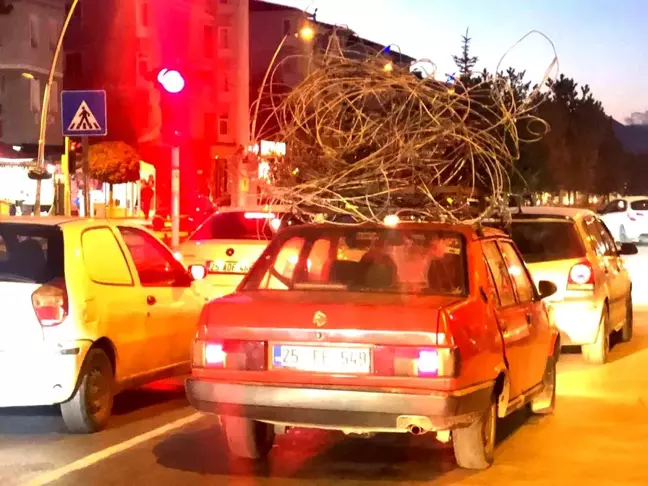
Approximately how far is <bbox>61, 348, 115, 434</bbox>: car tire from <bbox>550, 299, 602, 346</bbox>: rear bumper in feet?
15.7

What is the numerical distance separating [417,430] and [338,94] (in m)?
3.22

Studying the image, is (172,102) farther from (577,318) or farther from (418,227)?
(418,227)

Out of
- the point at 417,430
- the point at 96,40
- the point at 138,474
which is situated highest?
the point at 96,40

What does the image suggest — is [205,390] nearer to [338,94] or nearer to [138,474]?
[138,474]

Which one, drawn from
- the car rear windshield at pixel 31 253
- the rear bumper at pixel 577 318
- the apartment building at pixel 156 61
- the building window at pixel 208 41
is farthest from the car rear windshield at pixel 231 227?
the building window at pixel 208 41

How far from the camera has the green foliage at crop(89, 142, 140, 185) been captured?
48656 mm

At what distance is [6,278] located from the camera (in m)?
7.53

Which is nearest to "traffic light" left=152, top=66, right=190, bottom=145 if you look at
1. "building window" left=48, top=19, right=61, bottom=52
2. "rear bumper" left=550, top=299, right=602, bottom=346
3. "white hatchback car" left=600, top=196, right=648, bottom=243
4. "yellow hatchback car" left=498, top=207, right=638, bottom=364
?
"yellow hatchback car" left=498, top=207, right=638, bottom=364

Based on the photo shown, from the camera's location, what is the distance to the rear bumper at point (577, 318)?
10.8 m

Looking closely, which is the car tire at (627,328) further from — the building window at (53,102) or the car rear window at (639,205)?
the building window at (53,102)

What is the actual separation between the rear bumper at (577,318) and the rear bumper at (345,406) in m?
4.70

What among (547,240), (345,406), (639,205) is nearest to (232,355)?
(345,406)

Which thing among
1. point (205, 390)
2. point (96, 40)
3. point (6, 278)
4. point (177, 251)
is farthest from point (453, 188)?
point (96, 40)

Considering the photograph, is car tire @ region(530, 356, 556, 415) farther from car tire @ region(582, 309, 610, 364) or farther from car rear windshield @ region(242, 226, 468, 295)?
car tire @ region(582, 309, 610, 364)
